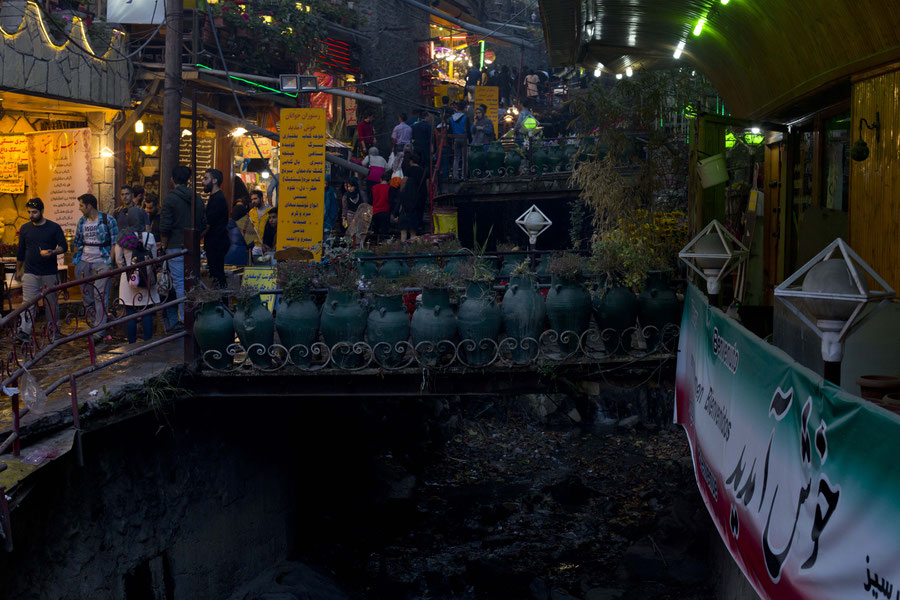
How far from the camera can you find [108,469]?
7941mm

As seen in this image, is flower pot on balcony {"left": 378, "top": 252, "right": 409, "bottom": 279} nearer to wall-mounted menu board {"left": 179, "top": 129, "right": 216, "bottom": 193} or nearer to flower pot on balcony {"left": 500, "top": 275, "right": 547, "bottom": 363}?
flower pot on balcony {"left": 500, "top": 275, "right": 547, "bottom": 363}

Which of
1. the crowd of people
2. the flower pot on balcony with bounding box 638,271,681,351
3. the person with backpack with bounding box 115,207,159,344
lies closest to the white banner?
the crowd of people

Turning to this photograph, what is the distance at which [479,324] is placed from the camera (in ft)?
27.7

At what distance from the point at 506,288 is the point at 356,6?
16.5 m

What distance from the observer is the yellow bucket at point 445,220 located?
1617 centimetres

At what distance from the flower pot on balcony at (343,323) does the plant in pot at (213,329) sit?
1.07m

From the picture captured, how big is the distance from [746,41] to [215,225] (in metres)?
7.11

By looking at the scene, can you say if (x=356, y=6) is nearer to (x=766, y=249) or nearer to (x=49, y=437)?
(x=766, y=249)

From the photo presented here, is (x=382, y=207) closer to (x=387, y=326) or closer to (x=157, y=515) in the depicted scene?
(x=387, y=326)

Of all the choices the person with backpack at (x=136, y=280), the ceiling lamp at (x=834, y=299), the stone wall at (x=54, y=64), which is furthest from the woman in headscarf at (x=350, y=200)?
the ceiling lamp at (x=834, y=299)

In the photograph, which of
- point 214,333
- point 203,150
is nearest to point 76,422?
point 214,333

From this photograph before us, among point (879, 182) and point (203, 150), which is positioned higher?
point (203, 150)

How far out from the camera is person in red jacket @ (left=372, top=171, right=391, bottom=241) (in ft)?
51.3

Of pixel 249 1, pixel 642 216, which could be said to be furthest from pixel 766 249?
pixel 249 1
